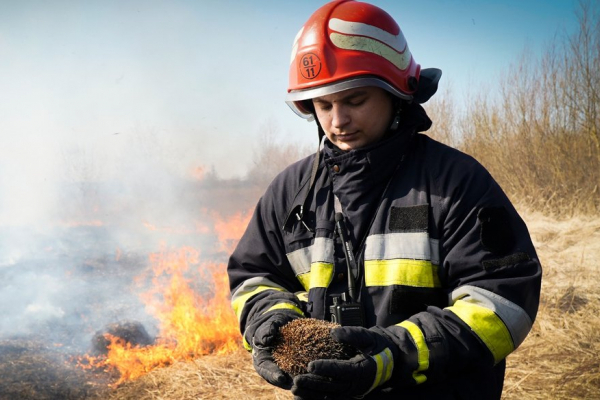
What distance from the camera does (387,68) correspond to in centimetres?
216

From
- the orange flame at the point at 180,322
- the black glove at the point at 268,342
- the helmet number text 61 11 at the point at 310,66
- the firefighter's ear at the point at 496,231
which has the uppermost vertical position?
the helmet number text 61 11 at the point at 310,66

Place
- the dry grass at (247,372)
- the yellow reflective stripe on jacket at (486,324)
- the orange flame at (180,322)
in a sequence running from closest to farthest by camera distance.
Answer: the yellow reflective stripe on jacket at (486,324)
the dry grass at (247,372)
the orange flame at (180,322)

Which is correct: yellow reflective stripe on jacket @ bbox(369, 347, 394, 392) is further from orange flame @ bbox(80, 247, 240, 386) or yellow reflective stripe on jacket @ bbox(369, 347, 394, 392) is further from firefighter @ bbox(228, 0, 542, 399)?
orange flame @ bbox(80, 247, 240, 386)

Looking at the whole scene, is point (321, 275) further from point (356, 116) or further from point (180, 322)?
point (180, 322)

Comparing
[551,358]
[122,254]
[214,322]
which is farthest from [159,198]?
[551,358]

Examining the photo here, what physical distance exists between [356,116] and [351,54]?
271mm

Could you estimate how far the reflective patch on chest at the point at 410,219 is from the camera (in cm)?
192

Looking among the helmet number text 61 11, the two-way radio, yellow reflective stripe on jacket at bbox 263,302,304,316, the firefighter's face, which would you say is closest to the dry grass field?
yellow reflective stripe on jacket at bbox 263,302,304,316

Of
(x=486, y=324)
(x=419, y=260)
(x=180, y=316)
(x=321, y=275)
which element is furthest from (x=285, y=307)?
(x=180, y=316)

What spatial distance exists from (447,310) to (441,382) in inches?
11.2

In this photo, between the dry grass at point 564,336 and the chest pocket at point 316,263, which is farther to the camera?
the dry grass at point 564,336

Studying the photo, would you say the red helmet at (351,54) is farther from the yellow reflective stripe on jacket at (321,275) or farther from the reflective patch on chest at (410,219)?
the yellow reflective stripe on jacket at (321,275)

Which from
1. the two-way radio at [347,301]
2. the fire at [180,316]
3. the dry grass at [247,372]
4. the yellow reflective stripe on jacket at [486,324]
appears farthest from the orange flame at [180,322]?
the yellow reflective stripe on jacket at [486,324]

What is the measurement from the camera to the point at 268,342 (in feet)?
6.28
